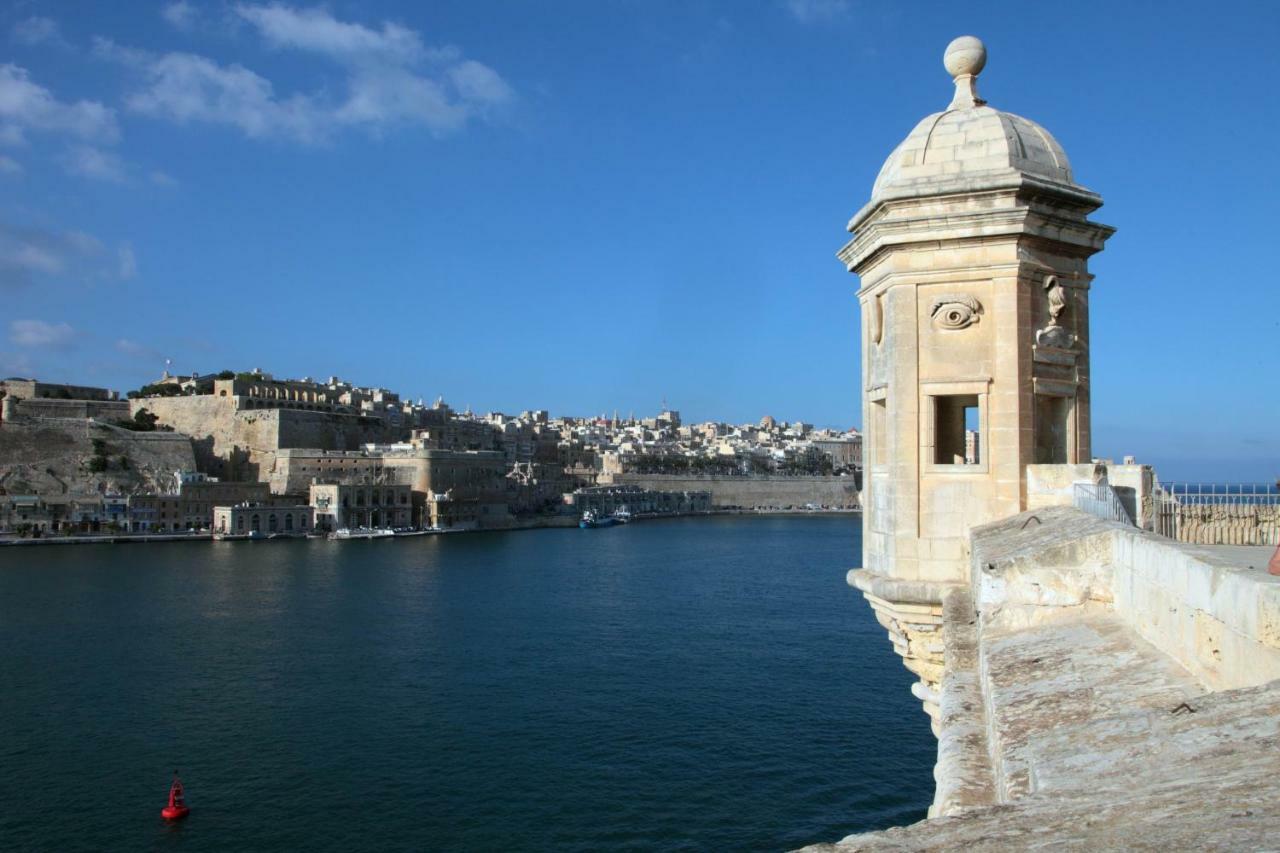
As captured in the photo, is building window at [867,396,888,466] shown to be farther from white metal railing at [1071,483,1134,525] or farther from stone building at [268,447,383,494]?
stone building at [268,447,383,494]

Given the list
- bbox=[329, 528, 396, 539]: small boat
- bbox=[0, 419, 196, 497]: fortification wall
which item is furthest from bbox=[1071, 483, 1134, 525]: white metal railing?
bbox=[0, 419, 196, 497]: fortification wall

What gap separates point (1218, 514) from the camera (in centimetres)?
600

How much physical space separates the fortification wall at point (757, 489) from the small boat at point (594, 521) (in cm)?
1661

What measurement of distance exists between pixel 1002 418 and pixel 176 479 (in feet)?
211

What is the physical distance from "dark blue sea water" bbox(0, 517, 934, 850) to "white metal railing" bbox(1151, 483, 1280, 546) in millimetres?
6862

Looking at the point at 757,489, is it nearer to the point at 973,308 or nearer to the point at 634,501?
the point at 634,501

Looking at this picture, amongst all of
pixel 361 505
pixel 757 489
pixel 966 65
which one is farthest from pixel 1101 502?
pixel 757 489

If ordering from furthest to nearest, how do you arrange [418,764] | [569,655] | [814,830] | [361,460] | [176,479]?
[361,460], [176,479], [569,655], [418,764], [814,830]

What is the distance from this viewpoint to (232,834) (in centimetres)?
1213

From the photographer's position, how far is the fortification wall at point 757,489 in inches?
3652

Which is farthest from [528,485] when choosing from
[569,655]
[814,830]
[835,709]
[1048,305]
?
[1048,305]

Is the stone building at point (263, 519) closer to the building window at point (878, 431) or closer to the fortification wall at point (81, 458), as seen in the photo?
the fortification wall at point (81, 458)

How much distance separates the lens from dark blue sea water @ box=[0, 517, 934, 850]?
12.4 metres

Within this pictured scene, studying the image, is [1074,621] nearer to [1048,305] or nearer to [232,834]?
[1048,305]
